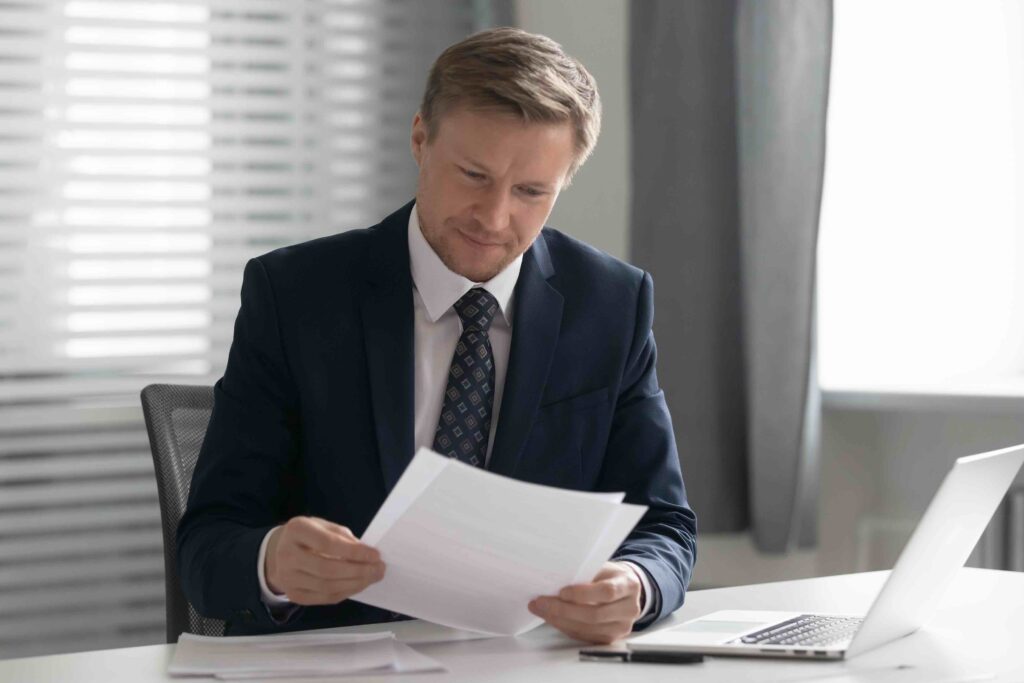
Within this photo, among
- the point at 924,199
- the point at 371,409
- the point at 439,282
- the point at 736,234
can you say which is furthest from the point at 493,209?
the point at 924,199

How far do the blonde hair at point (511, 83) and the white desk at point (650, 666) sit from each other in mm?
606

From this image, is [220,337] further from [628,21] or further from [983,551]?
[983,551]

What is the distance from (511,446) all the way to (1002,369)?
6.17ft

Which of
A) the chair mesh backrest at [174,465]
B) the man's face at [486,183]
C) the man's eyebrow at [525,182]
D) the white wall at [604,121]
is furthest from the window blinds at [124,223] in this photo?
the man's eyebrow at [525,182]

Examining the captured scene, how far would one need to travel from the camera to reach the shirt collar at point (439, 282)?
5.54 ft

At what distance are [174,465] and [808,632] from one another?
2.84 feet

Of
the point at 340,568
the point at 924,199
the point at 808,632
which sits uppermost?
the point at 924,199

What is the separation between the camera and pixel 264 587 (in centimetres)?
140

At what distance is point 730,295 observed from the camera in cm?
308

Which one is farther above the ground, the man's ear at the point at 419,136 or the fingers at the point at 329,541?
the man's ear at the point at 419,136

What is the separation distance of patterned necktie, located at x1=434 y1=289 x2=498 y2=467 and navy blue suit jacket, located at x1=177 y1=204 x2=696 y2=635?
1.2 inches

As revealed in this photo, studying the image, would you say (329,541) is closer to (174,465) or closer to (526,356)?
(526,356)

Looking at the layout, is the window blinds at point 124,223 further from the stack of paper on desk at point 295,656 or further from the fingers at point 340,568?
the fingers at point 340,568

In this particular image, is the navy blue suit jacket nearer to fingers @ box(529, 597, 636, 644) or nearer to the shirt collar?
the shirt collar
